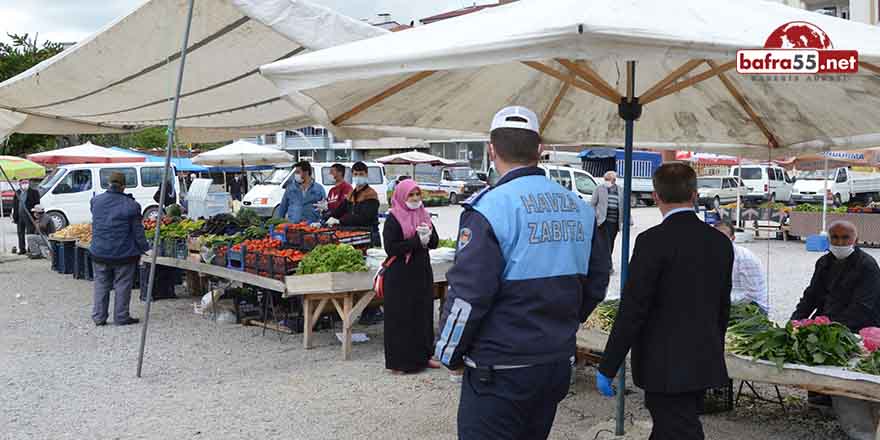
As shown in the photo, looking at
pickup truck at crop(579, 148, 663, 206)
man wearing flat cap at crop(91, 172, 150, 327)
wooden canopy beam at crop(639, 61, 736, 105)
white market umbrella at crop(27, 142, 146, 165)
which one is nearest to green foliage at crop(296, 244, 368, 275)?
man wearing flat cap at crop(91, 172, 150, 327)

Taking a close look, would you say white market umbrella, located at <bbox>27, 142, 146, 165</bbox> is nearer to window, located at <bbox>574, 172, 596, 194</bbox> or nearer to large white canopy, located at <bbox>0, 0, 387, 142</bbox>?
large white canopy, located at <bbox>0, 0, 387, 142</bbox>

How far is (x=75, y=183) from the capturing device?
21.9 metres

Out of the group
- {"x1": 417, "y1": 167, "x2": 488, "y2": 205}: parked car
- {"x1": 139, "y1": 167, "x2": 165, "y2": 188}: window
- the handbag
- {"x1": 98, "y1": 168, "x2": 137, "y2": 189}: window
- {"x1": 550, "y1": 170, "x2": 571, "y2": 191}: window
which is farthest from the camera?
{"x1": 417, "y1": 167, "x2": 488, "y2": 205}: parked car

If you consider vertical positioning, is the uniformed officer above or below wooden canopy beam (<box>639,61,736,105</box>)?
below

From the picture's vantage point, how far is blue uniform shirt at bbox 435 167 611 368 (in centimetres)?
280

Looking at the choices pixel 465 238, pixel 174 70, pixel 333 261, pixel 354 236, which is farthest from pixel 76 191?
pixel 465 238

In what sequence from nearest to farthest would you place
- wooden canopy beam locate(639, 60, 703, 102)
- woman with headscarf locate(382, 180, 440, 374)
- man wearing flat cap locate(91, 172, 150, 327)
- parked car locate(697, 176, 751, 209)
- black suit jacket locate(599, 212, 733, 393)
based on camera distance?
black suit jacket locate(599, 212, 733, 393) → wooden canopy beam locate(639, 60, 703, 102) → woman with headscarf locate(382, 180, 440, 374) → man wearing flat cap locate(91, 172, 150, 327) → parked car locate(697, 176, 751, 209)

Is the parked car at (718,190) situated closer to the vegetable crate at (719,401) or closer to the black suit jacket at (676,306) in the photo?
the vegetable crate at (719,401)

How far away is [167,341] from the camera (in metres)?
8.60

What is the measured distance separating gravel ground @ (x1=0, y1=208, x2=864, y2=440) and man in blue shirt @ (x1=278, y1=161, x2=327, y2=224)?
2290 mm

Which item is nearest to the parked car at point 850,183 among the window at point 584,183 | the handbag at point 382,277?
the window at point 584,183

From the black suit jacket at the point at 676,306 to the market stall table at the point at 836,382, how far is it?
1301 millimetres

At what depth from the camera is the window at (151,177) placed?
2352cm

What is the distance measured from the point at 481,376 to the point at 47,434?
160 inches
